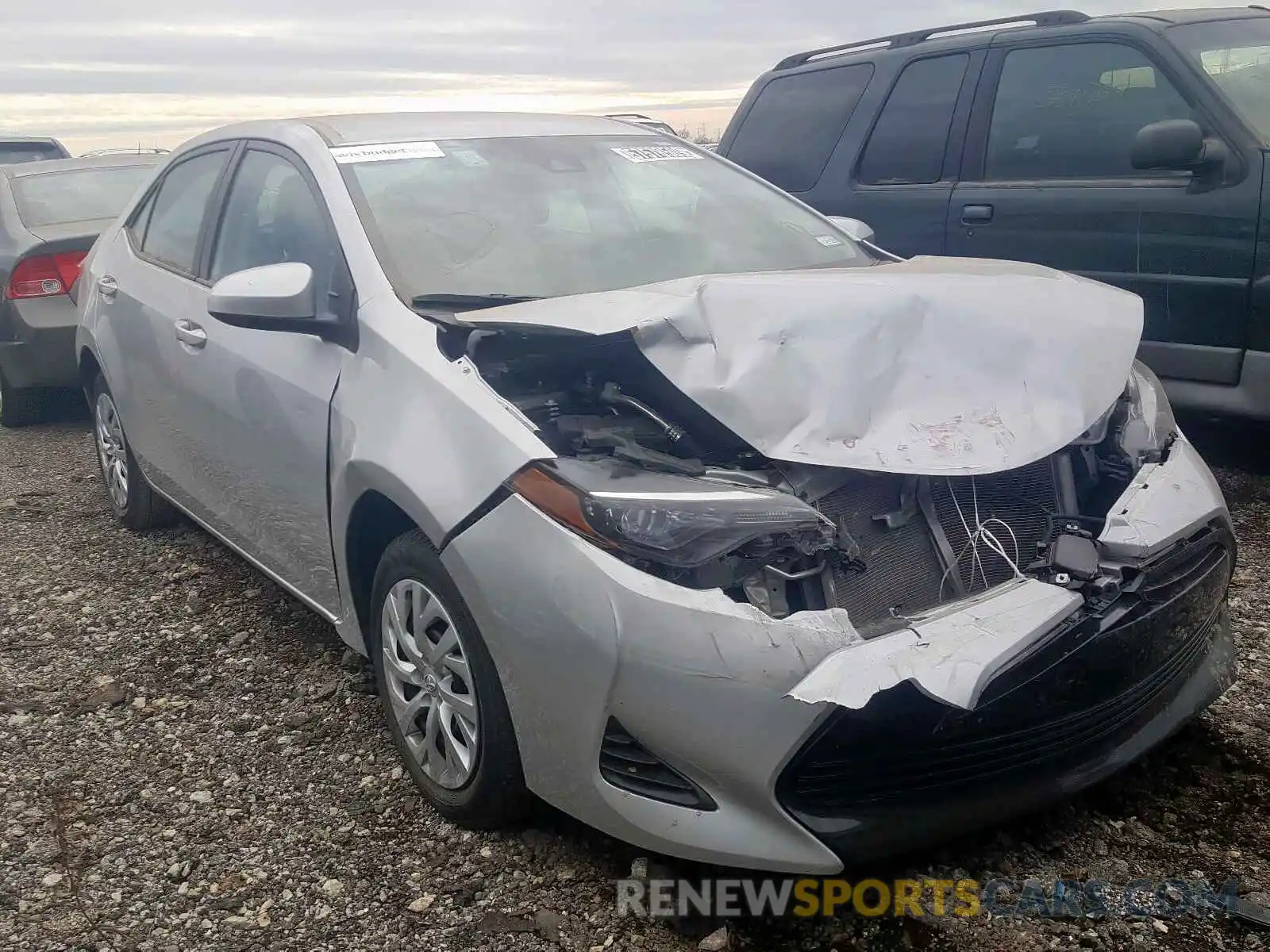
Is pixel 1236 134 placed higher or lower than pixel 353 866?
higher

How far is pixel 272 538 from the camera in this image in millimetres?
3385

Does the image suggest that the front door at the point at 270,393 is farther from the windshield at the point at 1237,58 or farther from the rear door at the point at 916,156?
the windshield at the point at 1237,58

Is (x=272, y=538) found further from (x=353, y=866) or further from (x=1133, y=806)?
(x=1133, y=806)

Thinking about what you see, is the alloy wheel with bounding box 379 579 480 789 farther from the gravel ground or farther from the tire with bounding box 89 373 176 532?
the tire with bounding box 89 373 176 532

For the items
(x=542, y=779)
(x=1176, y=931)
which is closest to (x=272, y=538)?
(x=542, y=779)

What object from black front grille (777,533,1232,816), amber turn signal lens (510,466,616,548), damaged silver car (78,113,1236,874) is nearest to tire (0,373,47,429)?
damaged silver car (78,113,1236,874)

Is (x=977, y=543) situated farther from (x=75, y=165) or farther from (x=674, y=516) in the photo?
(x=75, y=165)

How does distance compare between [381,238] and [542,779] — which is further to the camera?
[381,238]

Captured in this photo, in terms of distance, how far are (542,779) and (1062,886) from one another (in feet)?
3.54

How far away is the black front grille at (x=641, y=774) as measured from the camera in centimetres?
212

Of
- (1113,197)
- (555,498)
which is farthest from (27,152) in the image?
(555,498)

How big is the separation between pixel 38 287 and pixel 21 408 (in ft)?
3.23

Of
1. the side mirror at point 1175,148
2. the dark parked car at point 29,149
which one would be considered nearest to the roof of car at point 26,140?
the dark parked car at point 29,149

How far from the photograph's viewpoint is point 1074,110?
4.95 meters
